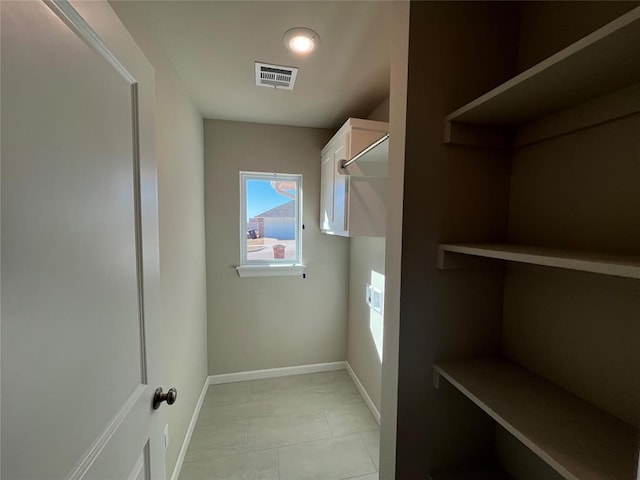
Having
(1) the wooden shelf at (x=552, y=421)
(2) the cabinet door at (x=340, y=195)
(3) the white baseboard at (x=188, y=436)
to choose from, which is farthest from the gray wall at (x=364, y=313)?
(3) the white baseboard at (x=188, y=436)

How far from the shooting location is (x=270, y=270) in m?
2.67

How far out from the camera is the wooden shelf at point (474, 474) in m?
0.98

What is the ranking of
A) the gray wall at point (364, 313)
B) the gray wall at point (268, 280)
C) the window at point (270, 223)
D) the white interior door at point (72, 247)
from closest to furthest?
the white interior door at point (72, 247) → the gray wall at point (364, 313) → the gray wall at point (268, 280) → the window at point (270, 223)

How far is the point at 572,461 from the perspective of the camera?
22.5 inches

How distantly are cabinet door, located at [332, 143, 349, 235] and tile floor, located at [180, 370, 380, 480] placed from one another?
1.51m

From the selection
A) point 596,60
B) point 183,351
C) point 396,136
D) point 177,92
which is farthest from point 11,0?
point 183,351

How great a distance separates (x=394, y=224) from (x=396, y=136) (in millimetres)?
324

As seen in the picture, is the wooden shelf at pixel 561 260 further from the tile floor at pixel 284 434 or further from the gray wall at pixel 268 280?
the gray wall at pixel 268 280

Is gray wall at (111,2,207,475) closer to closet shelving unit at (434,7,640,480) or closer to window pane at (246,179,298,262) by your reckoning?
window pane at (246,179,298,262)

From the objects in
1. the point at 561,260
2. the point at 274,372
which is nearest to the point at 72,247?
the point at 561,260

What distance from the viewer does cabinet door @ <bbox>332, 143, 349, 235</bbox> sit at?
76.1 inches

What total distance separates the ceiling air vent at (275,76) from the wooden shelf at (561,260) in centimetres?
145

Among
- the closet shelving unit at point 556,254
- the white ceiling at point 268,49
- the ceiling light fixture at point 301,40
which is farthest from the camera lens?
the ceiling light fixture at point 301,40

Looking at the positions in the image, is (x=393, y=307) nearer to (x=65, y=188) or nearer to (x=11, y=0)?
(x=65, y=188)
